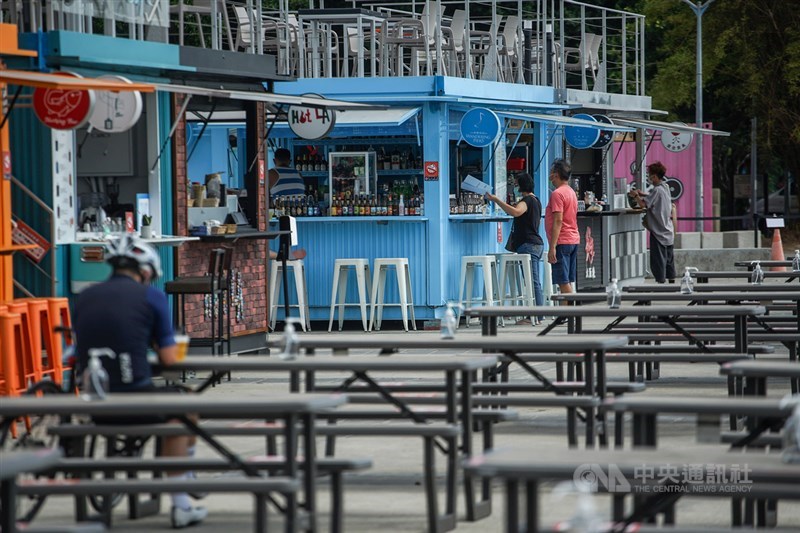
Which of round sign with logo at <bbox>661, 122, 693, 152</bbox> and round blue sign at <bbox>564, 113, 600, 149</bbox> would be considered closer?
round blue sign at <bbox>564, 113, 600, 149</bbox>

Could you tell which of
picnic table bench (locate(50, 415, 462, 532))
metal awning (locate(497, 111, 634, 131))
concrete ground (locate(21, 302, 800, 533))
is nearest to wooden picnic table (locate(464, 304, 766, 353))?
concrete ground (locate(21, 302, 800, 533))

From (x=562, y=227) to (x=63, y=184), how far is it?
21.9 ft

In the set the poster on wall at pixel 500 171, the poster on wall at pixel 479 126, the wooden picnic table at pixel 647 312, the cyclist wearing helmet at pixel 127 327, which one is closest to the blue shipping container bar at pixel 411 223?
the poster on wall at pixel 479 126

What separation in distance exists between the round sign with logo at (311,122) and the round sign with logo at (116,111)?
4806mm

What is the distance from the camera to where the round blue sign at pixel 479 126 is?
21062 millimetres

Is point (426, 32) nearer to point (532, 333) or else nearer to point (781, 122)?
point (532, 333)

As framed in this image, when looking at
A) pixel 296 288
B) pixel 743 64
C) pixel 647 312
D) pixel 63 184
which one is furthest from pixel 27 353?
pixel 743 64

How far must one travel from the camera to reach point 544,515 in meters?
8.88

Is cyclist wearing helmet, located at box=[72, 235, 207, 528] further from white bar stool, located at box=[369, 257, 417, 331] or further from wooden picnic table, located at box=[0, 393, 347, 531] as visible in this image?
white bar stool, located at box=[369, 257, 417, 331]

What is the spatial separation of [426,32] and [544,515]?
47.9ft

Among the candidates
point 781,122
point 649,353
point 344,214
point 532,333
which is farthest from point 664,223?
point 781,122

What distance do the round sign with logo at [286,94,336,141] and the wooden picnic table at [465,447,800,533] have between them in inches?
500

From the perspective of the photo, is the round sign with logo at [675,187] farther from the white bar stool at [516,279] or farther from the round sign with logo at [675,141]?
the white bar stool at [516,279]

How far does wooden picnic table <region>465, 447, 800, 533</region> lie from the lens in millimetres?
5672
